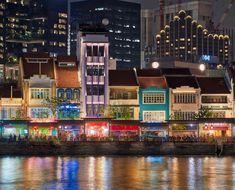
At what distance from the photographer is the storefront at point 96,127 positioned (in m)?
136

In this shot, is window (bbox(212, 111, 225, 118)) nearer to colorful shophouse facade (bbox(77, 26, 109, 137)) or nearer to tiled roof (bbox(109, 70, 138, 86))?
tiled roof (bbox(109, 70, 138, 86))

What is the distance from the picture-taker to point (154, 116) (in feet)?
459

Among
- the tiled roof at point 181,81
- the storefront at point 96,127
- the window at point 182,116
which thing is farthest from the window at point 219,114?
the storefront at point 96,127

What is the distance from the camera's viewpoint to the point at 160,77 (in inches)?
5664

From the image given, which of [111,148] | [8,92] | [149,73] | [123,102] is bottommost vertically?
[111,148]

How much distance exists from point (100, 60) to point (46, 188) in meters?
59.0

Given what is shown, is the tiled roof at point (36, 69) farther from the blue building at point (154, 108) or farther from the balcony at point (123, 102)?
the blue building at point (154, 108)

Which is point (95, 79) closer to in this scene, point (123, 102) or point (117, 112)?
point (123, 102)

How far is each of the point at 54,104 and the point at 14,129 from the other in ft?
26.0

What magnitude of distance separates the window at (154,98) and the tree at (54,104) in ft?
47.9

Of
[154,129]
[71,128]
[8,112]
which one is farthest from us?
[154,129]

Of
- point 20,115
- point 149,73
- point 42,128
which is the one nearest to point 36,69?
point 20,115

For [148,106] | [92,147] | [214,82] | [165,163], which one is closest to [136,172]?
[165,163]

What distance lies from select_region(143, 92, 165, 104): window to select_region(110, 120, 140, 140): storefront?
15.9ft
